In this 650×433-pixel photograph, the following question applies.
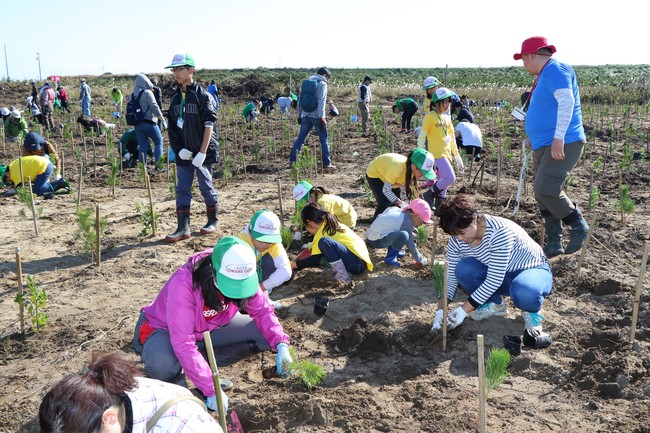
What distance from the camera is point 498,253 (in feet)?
11.6

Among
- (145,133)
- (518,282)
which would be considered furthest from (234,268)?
(145,133)

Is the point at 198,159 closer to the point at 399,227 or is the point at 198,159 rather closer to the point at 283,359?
the point at 399,227

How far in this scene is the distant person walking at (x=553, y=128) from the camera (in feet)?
14.4

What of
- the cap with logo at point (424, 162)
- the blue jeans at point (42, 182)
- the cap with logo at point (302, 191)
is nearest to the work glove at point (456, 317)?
the cap with logo at point (424, 162)

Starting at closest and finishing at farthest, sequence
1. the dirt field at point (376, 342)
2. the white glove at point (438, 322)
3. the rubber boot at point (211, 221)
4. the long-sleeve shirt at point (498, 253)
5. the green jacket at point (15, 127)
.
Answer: the dirt field at point (376, 342) → the long-sleeve shirt at point (498, 253) → the white glove at point (438, 322) → the rubber boot at point (211, 221) → the green jacket at point (15, 127)

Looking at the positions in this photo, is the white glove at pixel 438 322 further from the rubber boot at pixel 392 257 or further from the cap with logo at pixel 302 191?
the cap with logo at pixel 302 191

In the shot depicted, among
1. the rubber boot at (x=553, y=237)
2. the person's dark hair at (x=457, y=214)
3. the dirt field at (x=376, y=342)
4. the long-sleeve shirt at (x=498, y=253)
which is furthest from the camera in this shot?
the rubber boot at (x=553, y=237)

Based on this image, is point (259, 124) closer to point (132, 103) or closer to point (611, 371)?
point (132, 103)

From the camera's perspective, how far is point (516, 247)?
365cm

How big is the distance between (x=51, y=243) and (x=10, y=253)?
1.27ft

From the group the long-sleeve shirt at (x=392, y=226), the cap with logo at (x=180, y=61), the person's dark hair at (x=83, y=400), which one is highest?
the cap with logo at (x=180, y=61)

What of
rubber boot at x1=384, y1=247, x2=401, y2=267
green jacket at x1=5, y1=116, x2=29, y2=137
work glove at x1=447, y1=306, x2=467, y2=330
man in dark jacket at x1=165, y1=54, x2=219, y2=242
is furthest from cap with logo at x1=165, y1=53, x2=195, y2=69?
green jacket at x1=5, y1=116, x2=29, y2=137

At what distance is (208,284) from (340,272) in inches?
78.7

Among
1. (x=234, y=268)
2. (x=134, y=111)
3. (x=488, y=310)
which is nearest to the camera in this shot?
(x=234, y=268)
